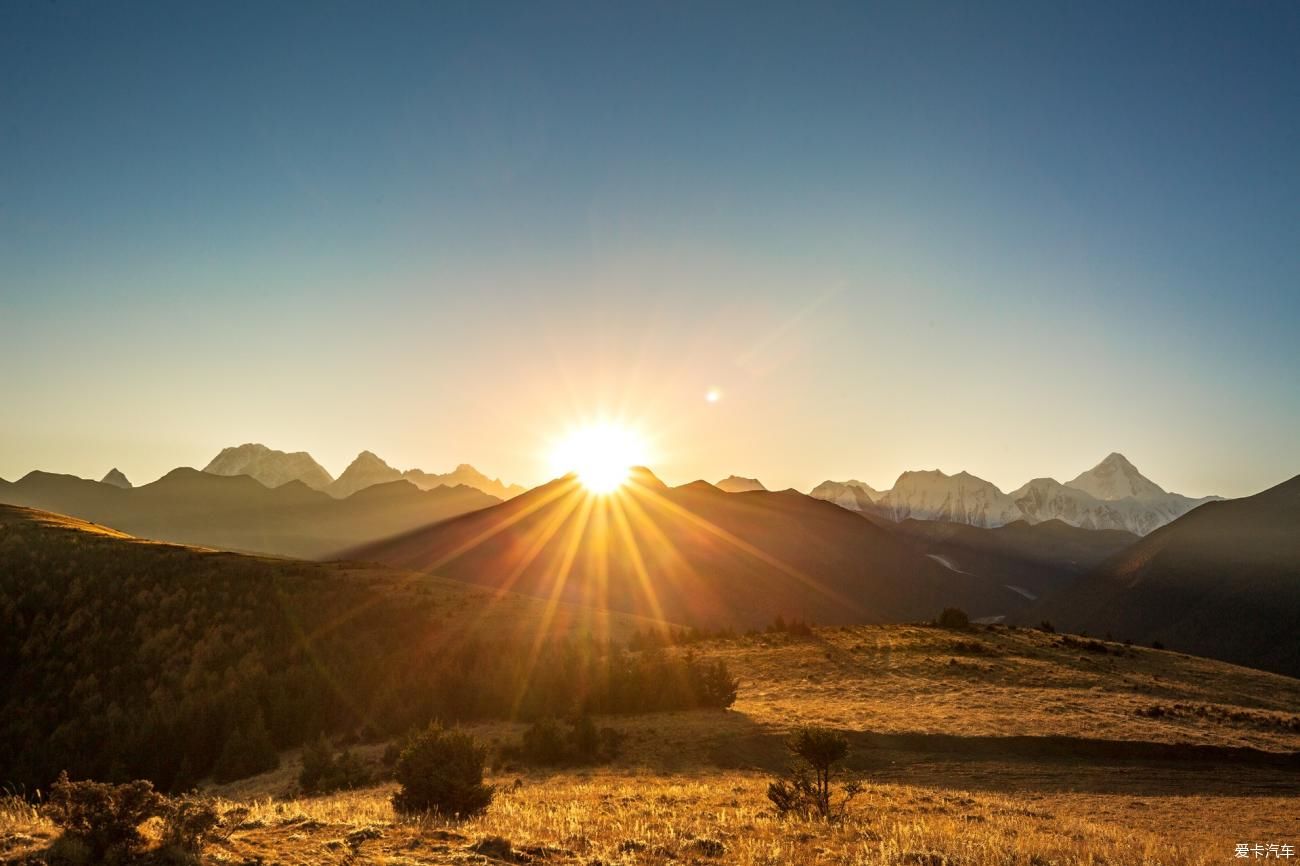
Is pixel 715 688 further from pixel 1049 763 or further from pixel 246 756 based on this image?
pixel 246 756

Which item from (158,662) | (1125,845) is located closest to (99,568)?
(158,662)

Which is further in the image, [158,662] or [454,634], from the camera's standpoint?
[454,634]

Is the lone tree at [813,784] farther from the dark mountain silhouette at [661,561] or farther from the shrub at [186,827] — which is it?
the dark mountain silhouette at [661,561]

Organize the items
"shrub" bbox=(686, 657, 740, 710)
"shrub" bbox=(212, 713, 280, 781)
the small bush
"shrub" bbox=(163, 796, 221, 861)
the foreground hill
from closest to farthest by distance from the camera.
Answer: "shrub" bbox=(163, 796, 221, 861) → the small bush → "shrub" bbox=(212, 713, 280, 781) → the foreground hill → "shrub" bbox=(686, 657, 740, 710)

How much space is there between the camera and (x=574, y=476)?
197 meters

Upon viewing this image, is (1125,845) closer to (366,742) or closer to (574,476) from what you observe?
(366,742)

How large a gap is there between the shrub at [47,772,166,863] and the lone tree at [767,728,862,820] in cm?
1175

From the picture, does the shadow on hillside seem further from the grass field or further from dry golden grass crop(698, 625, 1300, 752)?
dry golden grass crop(698, 625, 1300, 752)

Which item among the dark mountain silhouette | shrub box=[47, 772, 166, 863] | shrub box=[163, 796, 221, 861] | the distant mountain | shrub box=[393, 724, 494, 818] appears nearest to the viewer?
shrub box=[47, 772, 166, 863]

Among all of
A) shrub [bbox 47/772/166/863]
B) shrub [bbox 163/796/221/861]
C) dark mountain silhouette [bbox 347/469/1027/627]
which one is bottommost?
dark mountain silhouette [bbox 347/469/1027/627]

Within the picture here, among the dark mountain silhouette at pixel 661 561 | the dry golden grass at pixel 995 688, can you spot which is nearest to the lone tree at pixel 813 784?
the dry golden grass at pixel 995 688

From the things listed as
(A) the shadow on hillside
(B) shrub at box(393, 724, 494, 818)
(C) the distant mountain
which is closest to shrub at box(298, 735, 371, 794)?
(B) shrub at box(393, 724, 494, 818)

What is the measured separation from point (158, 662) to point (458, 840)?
33.4 m

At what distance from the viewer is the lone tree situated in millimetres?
14773
